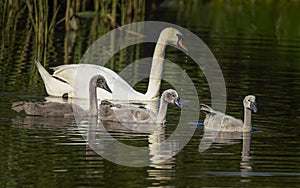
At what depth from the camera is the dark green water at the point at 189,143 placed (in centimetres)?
873

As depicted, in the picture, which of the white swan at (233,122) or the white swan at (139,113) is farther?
the white swan at (139,113)

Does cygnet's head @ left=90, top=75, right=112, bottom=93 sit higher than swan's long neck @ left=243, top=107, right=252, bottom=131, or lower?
higher

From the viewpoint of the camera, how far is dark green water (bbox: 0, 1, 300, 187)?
344 inches

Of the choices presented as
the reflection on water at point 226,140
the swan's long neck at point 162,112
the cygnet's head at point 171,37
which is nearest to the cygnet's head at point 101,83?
the swan's long neck at point 162,112

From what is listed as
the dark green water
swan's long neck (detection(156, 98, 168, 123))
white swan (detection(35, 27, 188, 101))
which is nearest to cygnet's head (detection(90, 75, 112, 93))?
white swan (detection(35, 27, 188, 101))

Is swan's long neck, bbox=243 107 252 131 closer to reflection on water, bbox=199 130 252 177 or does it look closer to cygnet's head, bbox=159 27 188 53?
reflection on water, bbox=199 130 252 177

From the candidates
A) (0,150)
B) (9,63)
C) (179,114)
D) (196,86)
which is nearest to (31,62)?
(9,63)

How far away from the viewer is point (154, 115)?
11.7 m

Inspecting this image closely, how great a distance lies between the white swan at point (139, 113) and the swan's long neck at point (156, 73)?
174cm

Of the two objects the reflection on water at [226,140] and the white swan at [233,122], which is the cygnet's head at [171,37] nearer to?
the white swan at [233,122]

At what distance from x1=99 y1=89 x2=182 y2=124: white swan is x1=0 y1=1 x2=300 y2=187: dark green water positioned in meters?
0.19

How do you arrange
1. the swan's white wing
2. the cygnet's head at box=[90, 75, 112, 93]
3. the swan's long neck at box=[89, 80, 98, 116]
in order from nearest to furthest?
the swan's long neck at box=[89, 80, 98, 116], the cygnet's head at box=[90, 75, 112, 93], the swan's white wing

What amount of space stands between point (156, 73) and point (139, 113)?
229cm

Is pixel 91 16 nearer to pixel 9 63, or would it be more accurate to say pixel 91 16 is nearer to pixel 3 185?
pixel 9 63
